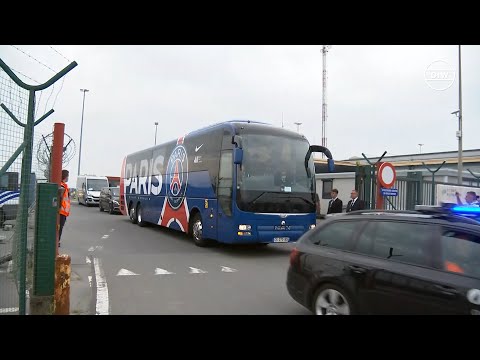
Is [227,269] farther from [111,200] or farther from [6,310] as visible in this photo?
[111,200]

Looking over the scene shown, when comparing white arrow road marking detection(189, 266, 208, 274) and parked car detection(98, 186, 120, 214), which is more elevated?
parked car detection(98, 186, 120, 214)

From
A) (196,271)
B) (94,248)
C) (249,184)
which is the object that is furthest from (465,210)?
(94,248)

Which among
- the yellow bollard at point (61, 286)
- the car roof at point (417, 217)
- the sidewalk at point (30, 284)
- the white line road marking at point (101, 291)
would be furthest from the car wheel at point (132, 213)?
the car roof at point (417, 217)

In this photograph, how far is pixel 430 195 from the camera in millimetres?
16297

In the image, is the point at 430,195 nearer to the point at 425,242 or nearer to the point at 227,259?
the point at 227,259

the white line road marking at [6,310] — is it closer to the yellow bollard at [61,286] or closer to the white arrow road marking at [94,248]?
the yellow bollard at [61,286]

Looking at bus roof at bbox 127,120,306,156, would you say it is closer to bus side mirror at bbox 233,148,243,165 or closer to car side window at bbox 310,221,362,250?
bus side mirror at bbox 233,148,243,165

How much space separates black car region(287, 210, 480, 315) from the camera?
3.83 meters

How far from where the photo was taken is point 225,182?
35.8 ft

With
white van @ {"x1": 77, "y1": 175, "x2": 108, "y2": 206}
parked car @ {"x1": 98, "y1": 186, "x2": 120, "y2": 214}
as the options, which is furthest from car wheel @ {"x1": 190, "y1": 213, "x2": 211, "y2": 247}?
white van @ {"x1": 77, "y1": 175, "x2": 108, "y2": 206}

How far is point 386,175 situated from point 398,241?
Result: 6.64 meters
